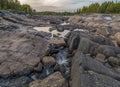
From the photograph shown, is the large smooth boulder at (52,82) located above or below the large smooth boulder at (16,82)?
above

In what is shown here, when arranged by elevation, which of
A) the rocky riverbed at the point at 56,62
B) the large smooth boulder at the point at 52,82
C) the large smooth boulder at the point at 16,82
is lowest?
the large smooth boulder at the point at 16,82

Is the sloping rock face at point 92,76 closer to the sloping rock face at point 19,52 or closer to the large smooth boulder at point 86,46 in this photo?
the large smooth boulder at point 86,46

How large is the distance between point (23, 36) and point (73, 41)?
3522mm

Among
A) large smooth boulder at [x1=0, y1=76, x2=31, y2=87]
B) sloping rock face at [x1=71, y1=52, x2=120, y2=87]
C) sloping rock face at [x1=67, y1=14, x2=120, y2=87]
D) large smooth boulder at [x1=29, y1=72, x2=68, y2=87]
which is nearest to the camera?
sloping rock face at [x1=71, y1=52, x2=120, y2=87]

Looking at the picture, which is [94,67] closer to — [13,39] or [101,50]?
[101,50]

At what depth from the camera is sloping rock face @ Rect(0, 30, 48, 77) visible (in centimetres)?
1158

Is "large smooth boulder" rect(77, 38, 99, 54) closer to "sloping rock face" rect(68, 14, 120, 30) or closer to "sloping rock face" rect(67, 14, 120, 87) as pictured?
"sloping rock face" rect(67, 14, 120, 87)

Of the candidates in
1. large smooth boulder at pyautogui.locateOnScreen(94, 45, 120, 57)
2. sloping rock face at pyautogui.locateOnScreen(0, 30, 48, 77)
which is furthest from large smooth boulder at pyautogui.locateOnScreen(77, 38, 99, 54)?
sloping rock face at pyautogui.locateOnScreen(0, 30, 48, 77)

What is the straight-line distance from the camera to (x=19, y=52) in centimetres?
1322

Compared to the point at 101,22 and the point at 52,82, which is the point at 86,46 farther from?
the point at 101,22

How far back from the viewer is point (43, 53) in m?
13.4

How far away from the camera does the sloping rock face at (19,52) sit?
1158 cm

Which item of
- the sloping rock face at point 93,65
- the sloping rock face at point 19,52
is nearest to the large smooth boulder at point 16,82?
the sloping rock face at point 19,52

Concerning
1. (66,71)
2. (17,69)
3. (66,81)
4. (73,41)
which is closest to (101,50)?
(73,41)
